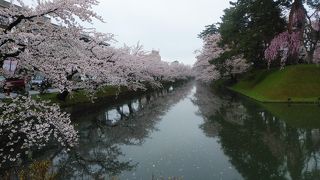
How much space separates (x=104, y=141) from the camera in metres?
20.0

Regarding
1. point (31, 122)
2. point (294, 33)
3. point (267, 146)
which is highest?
point (294, 33)

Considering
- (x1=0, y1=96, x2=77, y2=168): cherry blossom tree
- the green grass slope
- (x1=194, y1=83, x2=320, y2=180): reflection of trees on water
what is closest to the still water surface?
(x1=194, y1=83, x2=320, y2=180): reflection of trees on water

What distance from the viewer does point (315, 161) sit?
14.1 m

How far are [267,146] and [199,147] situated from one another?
3.15m

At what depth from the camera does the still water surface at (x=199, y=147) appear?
13406 millimetres

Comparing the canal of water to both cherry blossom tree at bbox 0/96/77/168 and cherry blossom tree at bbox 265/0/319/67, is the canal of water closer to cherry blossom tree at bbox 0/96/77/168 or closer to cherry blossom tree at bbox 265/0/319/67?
cherry blossom tree at bbox 0/96/77/168

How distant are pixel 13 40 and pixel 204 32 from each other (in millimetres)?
94319

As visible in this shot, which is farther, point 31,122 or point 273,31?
point 273,31

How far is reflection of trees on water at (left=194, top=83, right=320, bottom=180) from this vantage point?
13093mm

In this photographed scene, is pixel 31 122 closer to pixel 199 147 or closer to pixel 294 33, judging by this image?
pixel 199 147

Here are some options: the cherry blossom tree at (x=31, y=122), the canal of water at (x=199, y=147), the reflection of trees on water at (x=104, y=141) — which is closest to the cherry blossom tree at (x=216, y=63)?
the reflection of trees on water at (x=104, y=141)

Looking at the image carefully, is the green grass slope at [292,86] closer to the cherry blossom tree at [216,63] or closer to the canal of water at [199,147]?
the canal of water at [199,147]

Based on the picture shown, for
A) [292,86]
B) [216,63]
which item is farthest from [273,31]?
[216,63]

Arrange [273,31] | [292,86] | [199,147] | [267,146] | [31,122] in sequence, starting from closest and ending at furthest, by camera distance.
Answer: [31,122] < [267,146] < [199,147] < [292,86] < [273,31]
